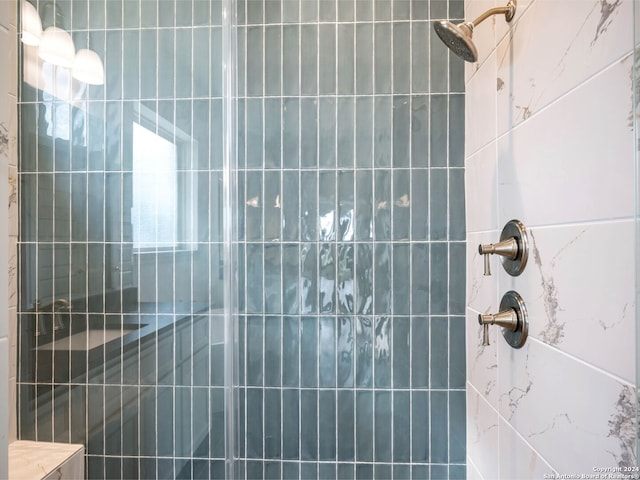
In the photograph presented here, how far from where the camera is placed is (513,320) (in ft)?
2.85

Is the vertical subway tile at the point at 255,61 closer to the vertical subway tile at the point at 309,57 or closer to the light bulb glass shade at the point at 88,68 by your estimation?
the vertical subway tile at the point at 309,57

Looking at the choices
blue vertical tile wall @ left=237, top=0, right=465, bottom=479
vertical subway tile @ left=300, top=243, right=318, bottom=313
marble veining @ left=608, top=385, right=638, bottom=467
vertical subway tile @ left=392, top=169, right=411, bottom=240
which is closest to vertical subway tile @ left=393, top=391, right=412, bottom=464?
blue vertical tile wall @ left=237, top=0, right=465, bottom=479

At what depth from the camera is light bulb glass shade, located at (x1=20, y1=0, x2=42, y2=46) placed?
0.89m

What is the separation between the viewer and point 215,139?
1101 mm

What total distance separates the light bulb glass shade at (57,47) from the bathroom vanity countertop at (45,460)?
1.04 meters

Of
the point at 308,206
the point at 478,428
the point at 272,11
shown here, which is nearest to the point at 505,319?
the point at 478,428

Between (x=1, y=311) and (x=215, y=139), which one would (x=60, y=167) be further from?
(x=1, y=311)

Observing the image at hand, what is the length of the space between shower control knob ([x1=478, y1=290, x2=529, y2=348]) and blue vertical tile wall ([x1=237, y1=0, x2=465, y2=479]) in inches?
14.4

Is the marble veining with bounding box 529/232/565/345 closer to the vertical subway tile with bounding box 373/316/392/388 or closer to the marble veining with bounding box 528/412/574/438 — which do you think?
the marble veining with bounding box 528/412/574/438

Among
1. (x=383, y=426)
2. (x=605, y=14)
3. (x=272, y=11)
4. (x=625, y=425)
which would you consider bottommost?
(x=383, y=426)

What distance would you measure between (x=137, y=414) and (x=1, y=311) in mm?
693

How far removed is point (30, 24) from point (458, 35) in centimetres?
106

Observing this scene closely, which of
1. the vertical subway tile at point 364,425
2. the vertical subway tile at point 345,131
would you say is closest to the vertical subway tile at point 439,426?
the vertical subway tile at point 364,425

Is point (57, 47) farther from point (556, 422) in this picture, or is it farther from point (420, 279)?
point (556, 422)
